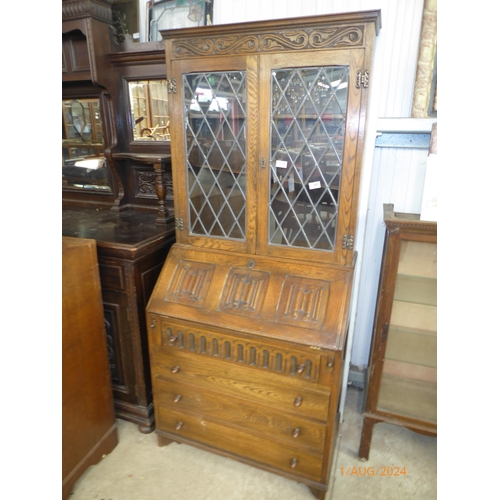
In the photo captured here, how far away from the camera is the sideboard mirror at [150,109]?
1.94 meters

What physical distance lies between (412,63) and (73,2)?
1718 millimetres

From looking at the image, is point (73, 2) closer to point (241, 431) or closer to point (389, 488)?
point (241, 431)

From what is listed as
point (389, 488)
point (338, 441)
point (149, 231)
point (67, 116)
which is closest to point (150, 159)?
point (149, 231)

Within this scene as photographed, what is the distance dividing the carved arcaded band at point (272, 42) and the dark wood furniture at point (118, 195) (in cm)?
59

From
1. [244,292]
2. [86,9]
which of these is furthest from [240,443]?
[86,9]

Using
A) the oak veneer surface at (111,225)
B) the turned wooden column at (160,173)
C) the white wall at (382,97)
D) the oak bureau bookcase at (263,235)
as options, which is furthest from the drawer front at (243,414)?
the turned wooden column at (160,173)

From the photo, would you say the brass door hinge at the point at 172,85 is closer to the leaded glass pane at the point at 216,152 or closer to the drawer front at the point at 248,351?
the leaded glass pane at the point at 216,152

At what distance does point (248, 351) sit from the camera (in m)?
1.45

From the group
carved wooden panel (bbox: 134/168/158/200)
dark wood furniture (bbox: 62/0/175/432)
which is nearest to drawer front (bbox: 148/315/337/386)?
dark wood furniture (bbox: 62/0/175/432)

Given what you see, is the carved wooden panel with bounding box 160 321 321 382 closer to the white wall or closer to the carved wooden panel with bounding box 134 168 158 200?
the white wall

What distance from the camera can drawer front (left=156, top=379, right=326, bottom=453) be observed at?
144 centimetres

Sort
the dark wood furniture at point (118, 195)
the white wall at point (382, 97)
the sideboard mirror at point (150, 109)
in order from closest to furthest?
the white wall at point (382, 97)
the dark wood furniture at point (118, 195)
the sideboard mirror at point (150, 109)

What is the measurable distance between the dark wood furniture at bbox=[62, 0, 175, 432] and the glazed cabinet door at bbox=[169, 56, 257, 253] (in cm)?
31

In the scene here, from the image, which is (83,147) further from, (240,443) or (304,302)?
(240,443)
